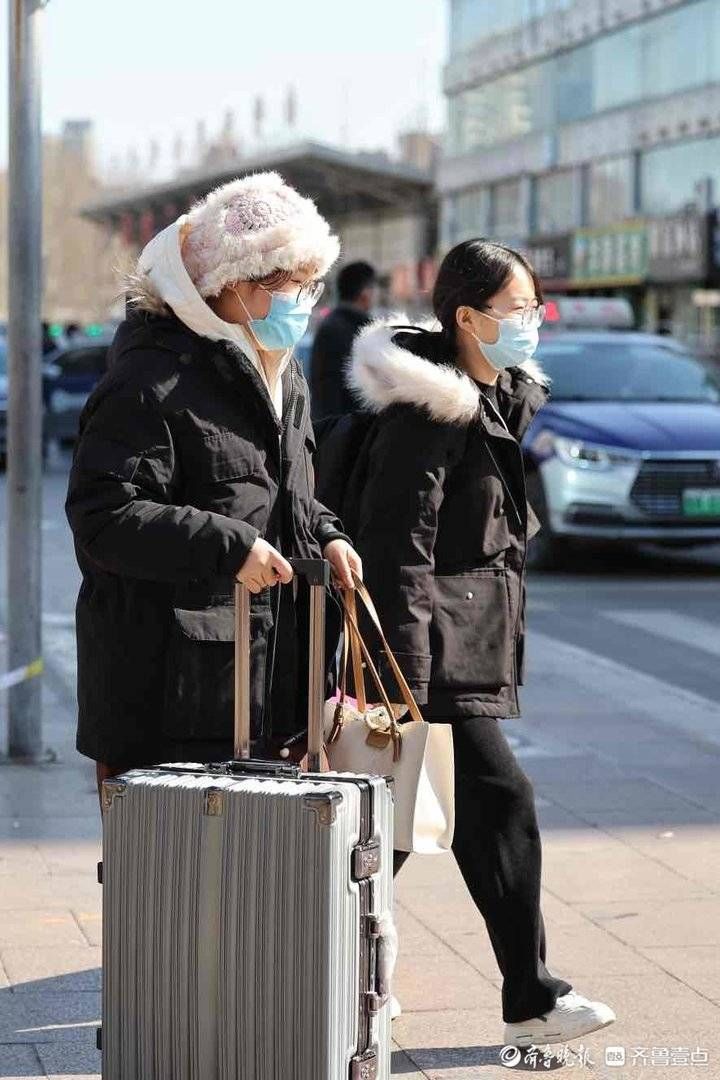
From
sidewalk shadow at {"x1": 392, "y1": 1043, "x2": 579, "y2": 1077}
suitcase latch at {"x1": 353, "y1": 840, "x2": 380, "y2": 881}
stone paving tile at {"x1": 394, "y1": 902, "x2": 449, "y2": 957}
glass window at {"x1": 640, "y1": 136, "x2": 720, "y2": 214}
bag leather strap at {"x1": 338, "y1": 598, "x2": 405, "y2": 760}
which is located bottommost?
sidewalk shadow at {"x1": 392, "y1": 1043, "x2": 579, "y2": 1077}

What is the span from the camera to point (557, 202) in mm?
56656

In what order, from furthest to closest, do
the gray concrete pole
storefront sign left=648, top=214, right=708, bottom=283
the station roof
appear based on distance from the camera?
1. the station roof
2. storefront sign left=648, top=214, right=708, bottom=283
3. the gray concrete pole

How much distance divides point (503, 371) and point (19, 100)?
3.16 meters

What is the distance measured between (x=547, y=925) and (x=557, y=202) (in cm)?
5241

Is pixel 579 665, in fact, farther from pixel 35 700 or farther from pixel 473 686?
pixel 473 686

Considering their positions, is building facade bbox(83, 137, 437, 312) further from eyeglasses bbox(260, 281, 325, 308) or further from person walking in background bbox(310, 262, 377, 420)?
eyeglasses bbox(260, 281, 325, 308)

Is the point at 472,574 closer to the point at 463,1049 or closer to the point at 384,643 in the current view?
the point at 384,643

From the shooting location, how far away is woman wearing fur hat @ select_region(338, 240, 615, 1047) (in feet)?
14.4

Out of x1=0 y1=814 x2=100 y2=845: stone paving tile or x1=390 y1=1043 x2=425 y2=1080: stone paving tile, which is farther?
x1=0 y1=814 x2=100 y2=845: stone paving tile

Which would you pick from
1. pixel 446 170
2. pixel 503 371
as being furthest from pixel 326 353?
pixel 446 170

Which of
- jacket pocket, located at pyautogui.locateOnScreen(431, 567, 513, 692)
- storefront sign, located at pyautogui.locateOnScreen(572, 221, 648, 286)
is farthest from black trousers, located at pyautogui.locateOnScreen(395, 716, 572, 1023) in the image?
storefront sign, located at pyautogui.locateOnScreen(572, 221, 648, 286)

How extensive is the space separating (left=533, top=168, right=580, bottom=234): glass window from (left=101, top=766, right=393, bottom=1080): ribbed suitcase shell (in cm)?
5243

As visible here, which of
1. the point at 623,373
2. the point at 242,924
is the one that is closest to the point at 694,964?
the point at 242,924

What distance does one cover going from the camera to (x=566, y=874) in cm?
605
